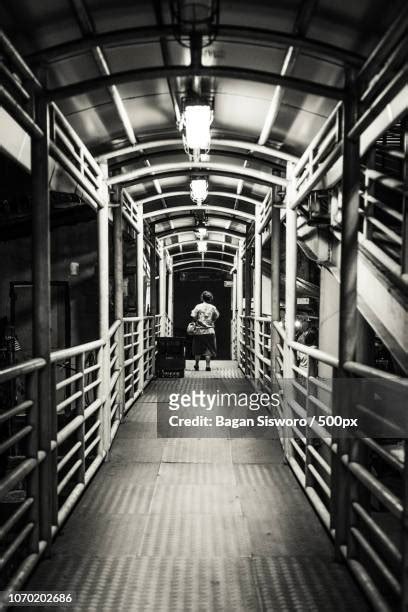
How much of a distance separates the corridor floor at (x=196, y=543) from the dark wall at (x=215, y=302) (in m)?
17.5

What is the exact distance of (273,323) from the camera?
6250 millimetres

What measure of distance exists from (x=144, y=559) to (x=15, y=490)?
2.12 m

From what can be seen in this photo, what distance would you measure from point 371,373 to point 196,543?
1.63 metres

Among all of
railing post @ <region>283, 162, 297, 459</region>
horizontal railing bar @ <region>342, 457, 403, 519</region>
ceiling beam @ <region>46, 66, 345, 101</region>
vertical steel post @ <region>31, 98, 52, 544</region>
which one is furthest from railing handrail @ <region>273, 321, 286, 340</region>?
vertical steel post @ <region>31, 98, 52, 544</region>

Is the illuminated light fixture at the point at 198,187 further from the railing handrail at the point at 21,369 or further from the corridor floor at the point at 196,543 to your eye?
the railing handrail at the point at 21,369

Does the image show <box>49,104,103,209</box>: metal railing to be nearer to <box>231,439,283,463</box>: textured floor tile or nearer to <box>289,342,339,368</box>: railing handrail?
<box>289,342,339,368</box>: railing handrail

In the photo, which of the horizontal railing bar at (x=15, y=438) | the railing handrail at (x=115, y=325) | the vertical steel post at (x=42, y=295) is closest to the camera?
the horizontal railing bar at (x=15, y=438)

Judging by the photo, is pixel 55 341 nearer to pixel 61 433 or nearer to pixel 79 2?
pixel 61 433

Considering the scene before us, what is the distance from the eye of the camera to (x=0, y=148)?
2902mm

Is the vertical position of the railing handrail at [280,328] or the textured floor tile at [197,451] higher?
the railing handrail at [280,328]

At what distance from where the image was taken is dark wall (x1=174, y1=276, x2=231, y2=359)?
22.6 metres

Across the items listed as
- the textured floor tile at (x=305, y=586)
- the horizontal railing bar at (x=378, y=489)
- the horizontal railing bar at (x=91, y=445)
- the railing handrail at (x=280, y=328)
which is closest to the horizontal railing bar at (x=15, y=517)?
the textured floor tile at (x=305, y=586)

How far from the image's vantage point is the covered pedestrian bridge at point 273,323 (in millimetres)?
2767

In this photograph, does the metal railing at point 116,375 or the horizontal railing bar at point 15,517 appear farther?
the metal railing at point 116,375
